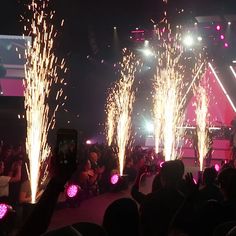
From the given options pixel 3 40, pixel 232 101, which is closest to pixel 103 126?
pixel 232 101

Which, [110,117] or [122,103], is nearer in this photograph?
[122,103]

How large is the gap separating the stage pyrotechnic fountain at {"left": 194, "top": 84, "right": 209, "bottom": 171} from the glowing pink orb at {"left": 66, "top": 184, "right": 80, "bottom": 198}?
331 inches

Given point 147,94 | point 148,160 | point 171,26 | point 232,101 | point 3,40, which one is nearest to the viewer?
point 3,40

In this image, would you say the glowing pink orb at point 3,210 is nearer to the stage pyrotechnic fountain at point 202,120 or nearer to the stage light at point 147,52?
the stage pyrotechnic fountain at point 202,120

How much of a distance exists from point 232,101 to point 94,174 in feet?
47.9

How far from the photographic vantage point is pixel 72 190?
9344mm

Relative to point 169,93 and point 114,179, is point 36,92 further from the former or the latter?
point 169,93

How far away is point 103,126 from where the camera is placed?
23281mm

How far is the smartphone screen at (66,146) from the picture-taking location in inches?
86.5

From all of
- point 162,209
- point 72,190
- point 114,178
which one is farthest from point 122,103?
point 162,209

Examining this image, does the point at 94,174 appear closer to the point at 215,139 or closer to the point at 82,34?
the point at 82,34

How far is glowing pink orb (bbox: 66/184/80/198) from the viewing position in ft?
30.4

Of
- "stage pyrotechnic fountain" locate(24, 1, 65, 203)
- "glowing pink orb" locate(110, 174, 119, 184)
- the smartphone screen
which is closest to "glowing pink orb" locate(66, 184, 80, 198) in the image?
"stage pyrotechnic fountain" locate(24, 1, 65, 203)

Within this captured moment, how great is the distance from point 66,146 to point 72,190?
7.24 meters
